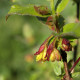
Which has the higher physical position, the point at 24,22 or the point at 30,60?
the point at 24,22

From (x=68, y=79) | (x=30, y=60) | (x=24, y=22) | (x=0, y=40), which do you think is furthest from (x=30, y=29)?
(x=68, y=79)

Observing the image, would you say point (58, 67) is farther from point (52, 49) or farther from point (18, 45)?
point (18, 45)

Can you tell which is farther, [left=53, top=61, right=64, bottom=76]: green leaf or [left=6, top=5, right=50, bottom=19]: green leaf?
[left=53, top=61, right=64, bottom=76]: green leaf

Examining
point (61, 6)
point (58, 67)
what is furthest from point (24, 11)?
point (58, 67)

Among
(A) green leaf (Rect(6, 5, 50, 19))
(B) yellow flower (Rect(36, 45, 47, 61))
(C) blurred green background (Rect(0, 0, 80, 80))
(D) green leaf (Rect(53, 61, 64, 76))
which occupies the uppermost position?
(A) green leaf (Rect(6, 5, 50, 19))

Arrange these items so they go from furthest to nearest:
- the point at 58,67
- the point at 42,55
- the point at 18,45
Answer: the point at 18,45 → the point at 58,67 → the point at 42,55

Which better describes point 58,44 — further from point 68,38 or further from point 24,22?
point 24,22

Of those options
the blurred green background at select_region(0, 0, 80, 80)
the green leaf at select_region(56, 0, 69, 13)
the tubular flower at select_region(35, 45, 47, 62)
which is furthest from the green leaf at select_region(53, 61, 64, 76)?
the blurred green background at select_region(0, 0, 80, 80)

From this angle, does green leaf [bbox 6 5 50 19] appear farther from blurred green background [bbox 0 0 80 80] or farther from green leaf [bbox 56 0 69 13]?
blurred green background [bbox 0 0 80 80]
